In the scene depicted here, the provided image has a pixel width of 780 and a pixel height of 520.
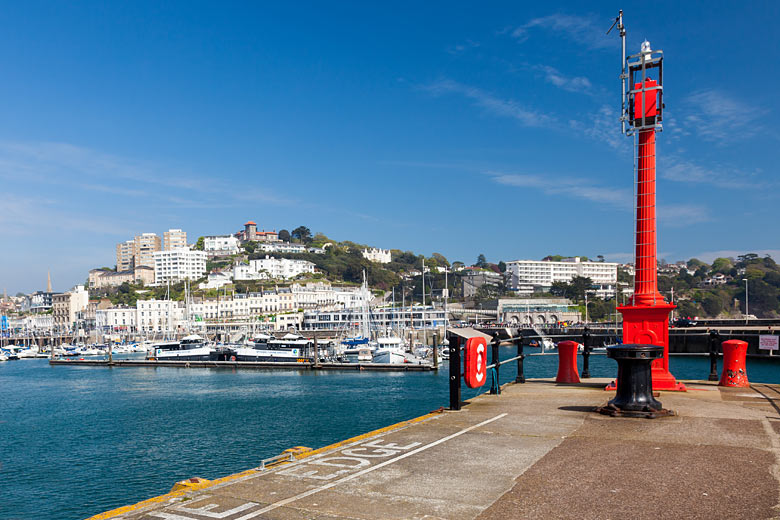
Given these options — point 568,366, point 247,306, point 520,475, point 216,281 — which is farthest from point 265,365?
point 216,281

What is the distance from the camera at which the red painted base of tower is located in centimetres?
1250

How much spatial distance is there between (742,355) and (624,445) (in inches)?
274

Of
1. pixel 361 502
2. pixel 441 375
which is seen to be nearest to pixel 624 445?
pixel 361 502

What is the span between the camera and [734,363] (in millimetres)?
12773

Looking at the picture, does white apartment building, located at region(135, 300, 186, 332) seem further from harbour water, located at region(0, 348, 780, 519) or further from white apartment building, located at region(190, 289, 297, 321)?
harbour water, located at region(0, 348, 780, 519)

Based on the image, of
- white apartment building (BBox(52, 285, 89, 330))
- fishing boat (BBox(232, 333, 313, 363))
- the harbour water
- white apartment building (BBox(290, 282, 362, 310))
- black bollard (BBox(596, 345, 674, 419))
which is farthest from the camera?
white apartment building (BBox(52, 285, 89, 330))

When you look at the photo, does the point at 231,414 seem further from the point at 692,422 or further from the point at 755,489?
the point at 755,489

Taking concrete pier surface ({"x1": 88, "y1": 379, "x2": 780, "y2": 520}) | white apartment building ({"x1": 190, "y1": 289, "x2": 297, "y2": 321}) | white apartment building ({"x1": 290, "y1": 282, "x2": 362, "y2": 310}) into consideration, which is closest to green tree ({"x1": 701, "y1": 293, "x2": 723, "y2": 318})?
white apartment building ({"x1": 290, "y1": 282, "x2": 362, "y2": 310})

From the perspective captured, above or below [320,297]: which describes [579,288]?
above

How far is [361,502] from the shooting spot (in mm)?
5367

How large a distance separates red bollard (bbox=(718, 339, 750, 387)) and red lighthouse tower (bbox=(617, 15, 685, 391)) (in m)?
1.27

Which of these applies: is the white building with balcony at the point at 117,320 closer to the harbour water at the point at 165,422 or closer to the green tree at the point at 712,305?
the harbour water at the point at 165,422

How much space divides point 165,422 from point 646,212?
29.4 m

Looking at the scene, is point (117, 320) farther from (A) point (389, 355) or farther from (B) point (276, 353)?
(A) point (389, 355)
